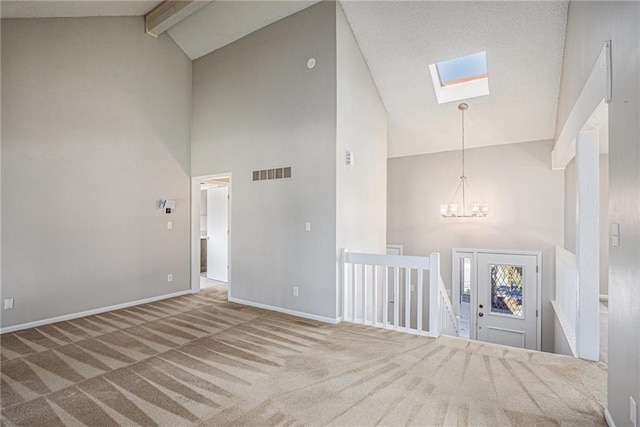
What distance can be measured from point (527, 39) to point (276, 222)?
4029mm

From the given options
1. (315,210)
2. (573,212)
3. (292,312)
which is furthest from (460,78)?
(292,312)

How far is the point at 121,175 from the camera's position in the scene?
483cm

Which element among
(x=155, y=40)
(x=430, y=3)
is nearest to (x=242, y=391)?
(x=430, y=3)

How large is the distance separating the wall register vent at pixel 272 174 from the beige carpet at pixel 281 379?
2049 mm

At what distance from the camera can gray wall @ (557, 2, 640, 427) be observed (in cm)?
164

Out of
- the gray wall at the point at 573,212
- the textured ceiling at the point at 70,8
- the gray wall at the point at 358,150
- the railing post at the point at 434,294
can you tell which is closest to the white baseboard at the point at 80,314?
the gray wall at the point at 358,150

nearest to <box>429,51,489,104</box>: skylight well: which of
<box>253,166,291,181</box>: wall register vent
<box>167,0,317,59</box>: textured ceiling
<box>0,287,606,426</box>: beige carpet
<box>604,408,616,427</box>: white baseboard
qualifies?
<box>167,0,317,59</box>: textured ceiling

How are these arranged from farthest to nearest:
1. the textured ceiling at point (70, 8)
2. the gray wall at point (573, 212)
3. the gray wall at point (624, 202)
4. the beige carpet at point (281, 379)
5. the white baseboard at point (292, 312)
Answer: the gray wall at point (573, 212) < the white baseboard at point (292, 312) < the textured ceiling at point (70, 8) < the beige carpet at point (281, 379) < the gray wall at point (624, 202)

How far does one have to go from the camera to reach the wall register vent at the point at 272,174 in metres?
4.63

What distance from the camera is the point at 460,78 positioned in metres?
5.15

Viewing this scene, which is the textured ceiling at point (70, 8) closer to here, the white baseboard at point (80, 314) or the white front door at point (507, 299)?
the white baseboard at point (80, 314)

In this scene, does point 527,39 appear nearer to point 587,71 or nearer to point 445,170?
point 587,71

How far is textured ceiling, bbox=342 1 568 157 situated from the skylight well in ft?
0.42

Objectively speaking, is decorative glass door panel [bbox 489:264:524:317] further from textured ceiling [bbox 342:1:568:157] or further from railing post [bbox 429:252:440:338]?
railing post [bbox 429:252:440:338]
